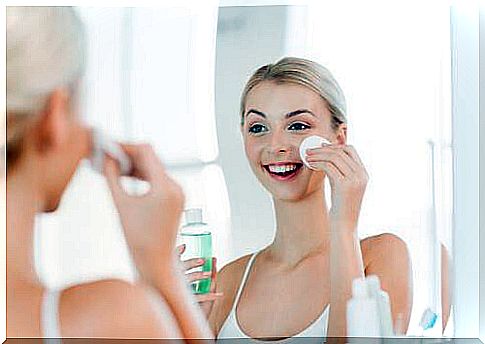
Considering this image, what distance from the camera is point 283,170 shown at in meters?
1.49

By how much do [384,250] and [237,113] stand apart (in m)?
0.36

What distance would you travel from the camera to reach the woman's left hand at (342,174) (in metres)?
1.48

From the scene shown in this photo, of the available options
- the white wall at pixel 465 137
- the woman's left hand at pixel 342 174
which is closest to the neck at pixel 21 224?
the woman's left hand at pixel 342 174

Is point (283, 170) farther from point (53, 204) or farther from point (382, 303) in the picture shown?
point (53, 204)

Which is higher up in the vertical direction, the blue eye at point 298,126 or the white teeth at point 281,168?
the blue eye at point 298,126

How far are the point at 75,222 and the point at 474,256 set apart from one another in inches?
28.1

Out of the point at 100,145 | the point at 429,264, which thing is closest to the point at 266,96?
the point at 100,145

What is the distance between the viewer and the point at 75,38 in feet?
4.92

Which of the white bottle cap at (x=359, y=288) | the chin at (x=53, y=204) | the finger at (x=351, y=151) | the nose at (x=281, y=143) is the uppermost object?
the nose at (x=281, y=143)

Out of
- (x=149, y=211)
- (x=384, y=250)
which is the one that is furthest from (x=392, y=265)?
(x=149, y=211)

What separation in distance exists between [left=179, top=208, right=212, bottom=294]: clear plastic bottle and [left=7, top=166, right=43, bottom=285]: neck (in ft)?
0.90

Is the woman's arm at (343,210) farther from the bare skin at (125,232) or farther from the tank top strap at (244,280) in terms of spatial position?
the bare skin at (125,232)

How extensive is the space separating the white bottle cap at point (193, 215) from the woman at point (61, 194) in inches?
0.6

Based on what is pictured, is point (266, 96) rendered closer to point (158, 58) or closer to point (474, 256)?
point (158, 58)
